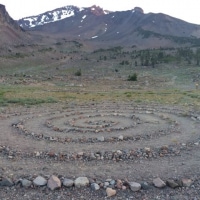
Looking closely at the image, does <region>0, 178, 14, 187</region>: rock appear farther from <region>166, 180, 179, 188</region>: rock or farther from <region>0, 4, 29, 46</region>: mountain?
<region>0, 4, 29, 46</region>: mountain

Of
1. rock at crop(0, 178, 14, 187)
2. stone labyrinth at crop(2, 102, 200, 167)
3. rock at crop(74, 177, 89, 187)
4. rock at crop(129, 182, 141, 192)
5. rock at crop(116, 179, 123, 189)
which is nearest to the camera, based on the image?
rock at crop(129, 182, 141, 192)

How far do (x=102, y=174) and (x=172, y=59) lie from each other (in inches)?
2732

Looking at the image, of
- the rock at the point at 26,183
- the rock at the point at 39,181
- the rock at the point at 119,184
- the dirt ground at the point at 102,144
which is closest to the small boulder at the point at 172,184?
the dirt ground at the point at 102,144

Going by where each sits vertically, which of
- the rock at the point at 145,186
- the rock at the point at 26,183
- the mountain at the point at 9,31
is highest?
the mountain at the point at 9,31

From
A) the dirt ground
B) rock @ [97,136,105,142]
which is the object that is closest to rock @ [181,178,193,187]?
the dirt ground

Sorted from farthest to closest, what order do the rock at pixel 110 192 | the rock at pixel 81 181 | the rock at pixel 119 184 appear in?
the rock at pixel 81 181, the rock at pixel 119 184, the rock at pixel 110 192

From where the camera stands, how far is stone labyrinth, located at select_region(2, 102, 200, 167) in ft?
40.8

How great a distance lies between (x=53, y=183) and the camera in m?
9.70

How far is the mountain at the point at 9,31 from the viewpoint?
135 m

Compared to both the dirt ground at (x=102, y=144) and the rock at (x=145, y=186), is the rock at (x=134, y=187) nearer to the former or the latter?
the rock at (x=145, y=186)

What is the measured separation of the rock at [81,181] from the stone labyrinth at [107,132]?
1.94 meters

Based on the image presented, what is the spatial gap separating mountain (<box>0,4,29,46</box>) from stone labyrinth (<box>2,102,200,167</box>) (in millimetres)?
111987

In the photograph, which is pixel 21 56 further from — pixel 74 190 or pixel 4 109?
pixel 74 190

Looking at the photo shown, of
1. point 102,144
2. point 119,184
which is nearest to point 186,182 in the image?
point 119,184
